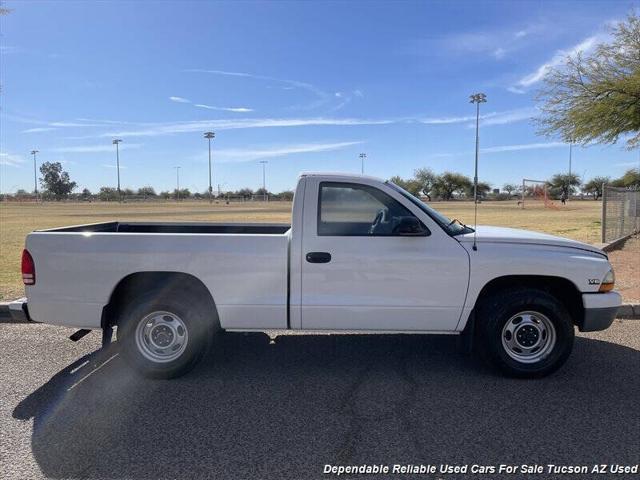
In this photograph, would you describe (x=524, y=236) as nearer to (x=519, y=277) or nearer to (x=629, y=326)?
(x=519, y=277)

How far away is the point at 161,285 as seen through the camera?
4590mm

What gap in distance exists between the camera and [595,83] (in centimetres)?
1638

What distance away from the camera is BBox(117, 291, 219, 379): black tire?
4.51 m

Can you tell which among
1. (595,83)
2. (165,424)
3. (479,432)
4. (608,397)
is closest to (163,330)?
(165,424)

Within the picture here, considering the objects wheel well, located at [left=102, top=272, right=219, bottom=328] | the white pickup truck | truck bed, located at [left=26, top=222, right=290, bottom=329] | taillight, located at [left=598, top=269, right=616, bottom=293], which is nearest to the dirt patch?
taillight, located at [left=598, top=269, right=616, bottom=293]

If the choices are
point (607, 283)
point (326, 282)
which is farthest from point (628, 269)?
point (326, 282)

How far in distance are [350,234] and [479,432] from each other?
6.29 feet

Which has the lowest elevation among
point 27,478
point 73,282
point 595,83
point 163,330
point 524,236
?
point 27,478

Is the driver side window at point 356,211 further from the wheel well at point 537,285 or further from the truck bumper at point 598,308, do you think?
the truck bumper at point 598,308

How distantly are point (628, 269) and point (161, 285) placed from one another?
9505 mm

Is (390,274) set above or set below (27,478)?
above

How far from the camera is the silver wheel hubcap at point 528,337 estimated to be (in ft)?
15.0

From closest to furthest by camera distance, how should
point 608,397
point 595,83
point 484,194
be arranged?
point 608,397
point 595,83
point 484,194

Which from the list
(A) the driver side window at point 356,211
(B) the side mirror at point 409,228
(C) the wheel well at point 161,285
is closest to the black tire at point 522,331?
(B) the side mirror at point 409,228
